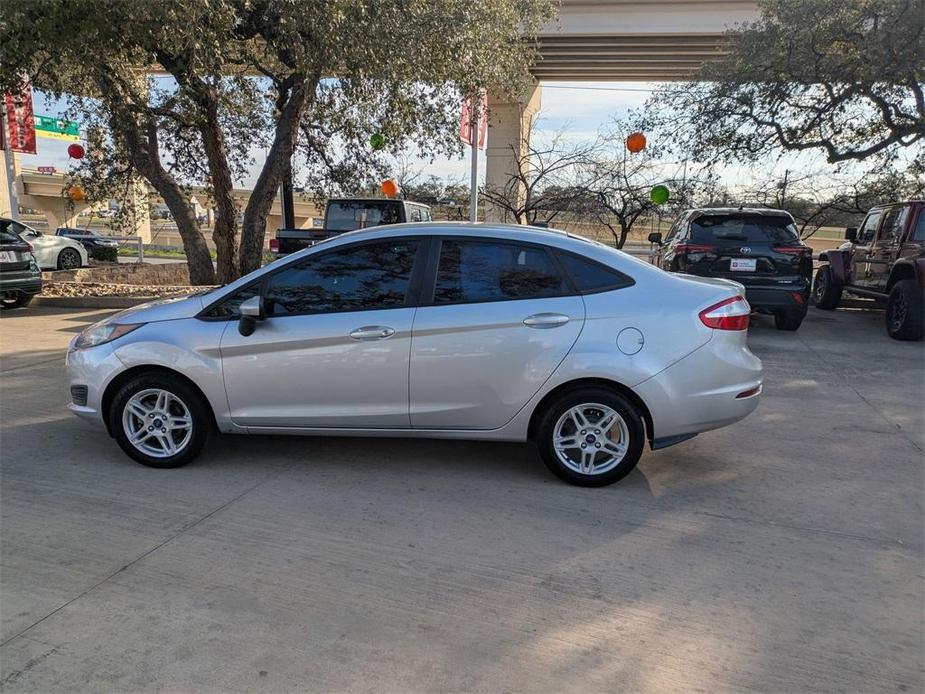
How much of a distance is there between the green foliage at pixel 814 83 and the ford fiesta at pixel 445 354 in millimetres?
10977

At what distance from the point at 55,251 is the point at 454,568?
61.3 feet

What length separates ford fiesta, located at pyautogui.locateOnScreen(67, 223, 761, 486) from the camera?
4168 millimetres

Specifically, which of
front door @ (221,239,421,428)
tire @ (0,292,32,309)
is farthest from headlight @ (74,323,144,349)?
tire @ (0,292,32,309)

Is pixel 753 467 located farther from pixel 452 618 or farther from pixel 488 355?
pixel 452 618

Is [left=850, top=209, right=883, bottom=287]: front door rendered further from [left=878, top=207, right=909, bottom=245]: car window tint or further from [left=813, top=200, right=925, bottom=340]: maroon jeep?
[left=878, top=207, right=909, bottom=245]: car window tint

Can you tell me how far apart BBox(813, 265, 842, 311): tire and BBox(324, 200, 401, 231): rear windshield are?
8.24 meters

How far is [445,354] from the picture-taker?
13.9 ft

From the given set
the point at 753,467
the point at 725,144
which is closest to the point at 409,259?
the point at 753,467

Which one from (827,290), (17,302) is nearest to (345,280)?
(17,302)

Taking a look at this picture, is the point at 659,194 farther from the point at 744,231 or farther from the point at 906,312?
the point at 906,312

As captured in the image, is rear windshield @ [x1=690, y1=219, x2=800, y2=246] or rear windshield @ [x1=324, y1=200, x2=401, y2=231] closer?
rear windshield @ [x1=690, y1=219, x2=800, y2=246]

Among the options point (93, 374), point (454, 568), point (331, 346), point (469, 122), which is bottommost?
point (454, 568)

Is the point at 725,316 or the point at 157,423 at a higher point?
the point at 725,316

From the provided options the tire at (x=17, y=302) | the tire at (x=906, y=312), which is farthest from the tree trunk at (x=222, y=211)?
the tire at (x=906, y=312)
